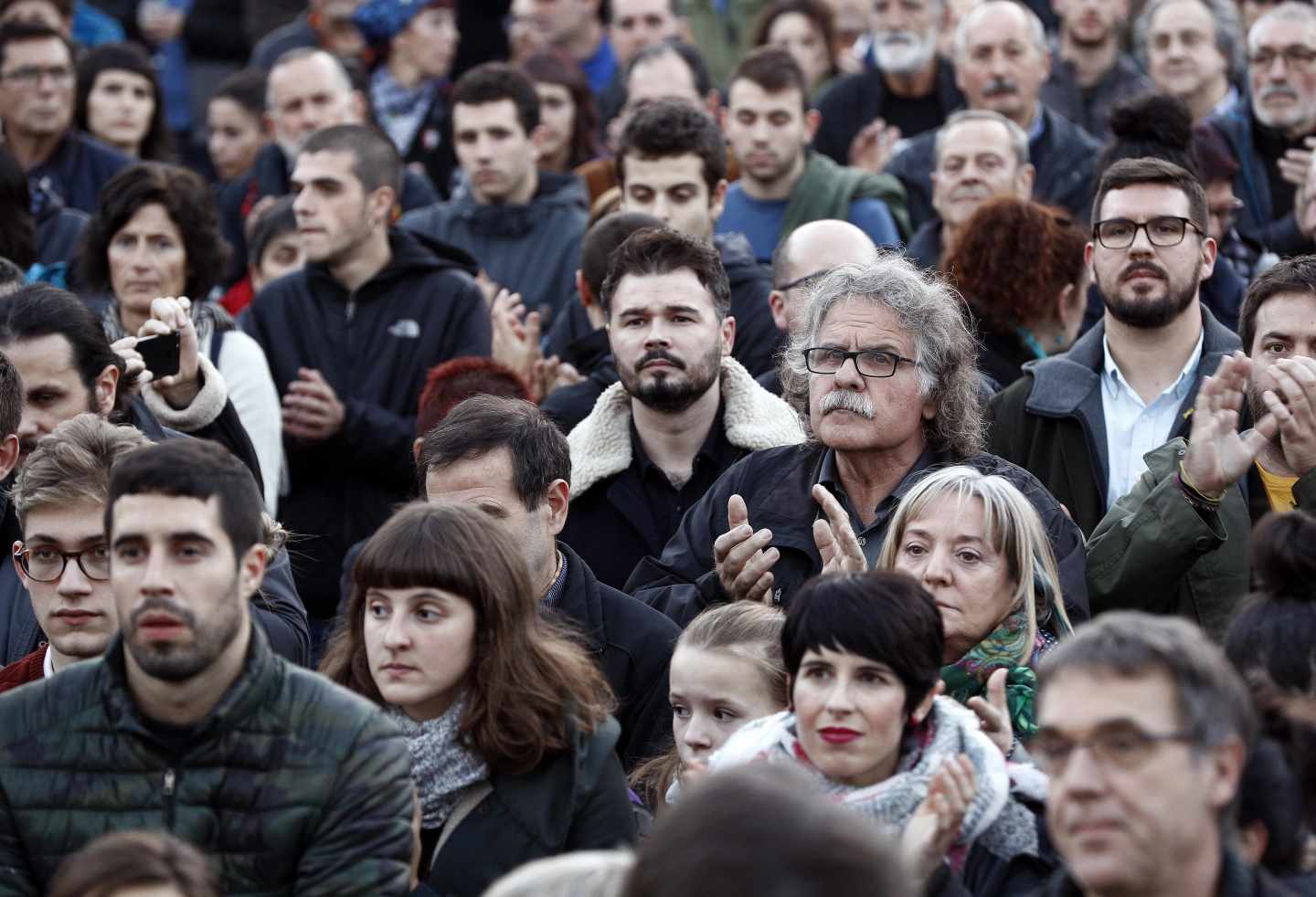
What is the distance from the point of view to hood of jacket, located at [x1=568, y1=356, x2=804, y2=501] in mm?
6645

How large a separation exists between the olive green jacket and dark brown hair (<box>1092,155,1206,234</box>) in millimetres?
1001

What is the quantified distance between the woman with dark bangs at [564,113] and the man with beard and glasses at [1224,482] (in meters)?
4.96

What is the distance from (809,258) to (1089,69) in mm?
4232

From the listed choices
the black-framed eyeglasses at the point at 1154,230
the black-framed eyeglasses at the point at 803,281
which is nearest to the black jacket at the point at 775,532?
the black-framed eyeglasses at the point at 1154,230

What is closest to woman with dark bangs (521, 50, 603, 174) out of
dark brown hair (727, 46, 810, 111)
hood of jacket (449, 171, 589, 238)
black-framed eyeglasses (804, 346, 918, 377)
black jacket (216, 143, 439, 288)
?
black jacket (216, 143, 439, 288)

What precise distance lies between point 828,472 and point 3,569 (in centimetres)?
238

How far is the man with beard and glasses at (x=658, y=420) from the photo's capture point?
6.60 m

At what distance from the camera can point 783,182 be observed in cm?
923

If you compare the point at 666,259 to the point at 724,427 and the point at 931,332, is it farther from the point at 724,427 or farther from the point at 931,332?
the point at 931,332

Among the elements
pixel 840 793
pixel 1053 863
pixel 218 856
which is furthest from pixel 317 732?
pixel 1053 863

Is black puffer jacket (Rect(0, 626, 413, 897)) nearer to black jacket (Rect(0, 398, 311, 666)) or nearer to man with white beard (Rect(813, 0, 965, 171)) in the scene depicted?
black jacket (Rect(0, 398, 311, 666))

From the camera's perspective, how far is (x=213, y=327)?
7527 millimetres

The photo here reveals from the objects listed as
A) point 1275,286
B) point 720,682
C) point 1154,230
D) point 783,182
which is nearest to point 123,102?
point 783,182

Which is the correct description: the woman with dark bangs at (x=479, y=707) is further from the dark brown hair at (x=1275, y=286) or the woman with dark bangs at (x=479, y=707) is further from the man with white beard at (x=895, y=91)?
the man with white beard at (x=895, y=91)
